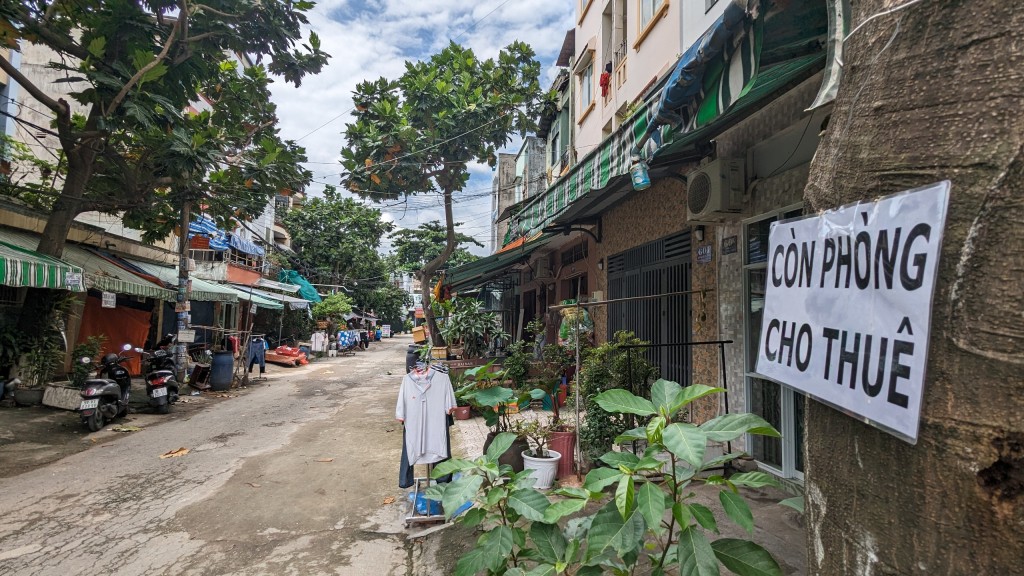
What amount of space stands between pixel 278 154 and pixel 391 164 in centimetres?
→ 386

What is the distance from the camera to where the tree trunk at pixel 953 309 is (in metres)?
0.86

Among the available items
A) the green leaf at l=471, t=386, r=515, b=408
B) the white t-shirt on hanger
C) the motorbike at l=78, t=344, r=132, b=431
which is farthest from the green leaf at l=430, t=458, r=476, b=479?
the motorbike at l=78, t=344, r=132, b=431

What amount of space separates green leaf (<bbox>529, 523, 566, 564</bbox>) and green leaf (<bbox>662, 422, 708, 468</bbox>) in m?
0.69

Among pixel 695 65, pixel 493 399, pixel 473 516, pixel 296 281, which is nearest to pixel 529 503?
pixel 473 516

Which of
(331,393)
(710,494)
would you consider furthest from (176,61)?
(710,494)

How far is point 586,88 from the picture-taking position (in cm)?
1186

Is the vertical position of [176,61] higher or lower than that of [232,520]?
higher

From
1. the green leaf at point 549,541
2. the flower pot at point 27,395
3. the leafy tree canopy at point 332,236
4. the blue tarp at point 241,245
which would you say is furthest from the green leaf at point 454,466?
the leafy tree canopy at point 332,236

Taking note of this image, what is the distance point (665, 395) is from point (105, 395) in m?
8.51

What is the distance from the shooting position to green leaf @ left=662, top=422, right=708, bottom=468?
1572mm

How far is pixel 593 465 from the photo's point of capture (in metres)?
4.43

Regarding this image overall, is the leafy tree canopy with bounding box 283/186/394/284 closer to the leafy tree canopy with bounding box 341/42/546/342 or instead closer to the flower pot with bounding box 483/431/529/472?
the leafy tree canopy with bounding box 341/42/546/342

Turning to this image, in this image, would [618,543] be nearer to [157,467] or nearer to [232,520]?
[232,520]

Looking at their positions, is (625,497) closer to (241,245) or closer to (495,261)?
(495,261)
